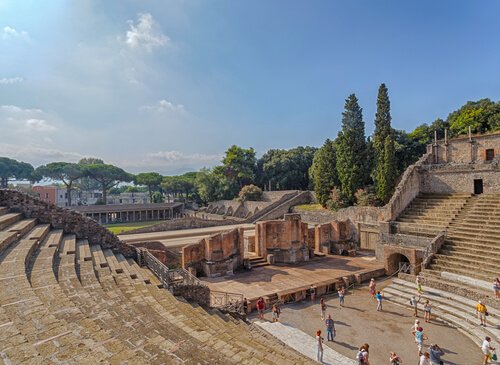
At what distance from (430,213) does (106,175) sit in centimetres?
6002

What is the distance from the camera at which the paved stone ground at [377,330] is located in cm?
1018

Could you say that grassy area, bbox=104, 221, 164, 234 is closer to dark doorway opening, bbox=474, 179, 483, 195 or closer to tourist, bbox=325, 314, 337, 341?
tourist, bbox=325, 314, 337, 341

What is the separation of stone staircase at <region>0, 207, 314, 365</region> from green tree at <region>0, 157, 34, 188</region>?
2558 inches

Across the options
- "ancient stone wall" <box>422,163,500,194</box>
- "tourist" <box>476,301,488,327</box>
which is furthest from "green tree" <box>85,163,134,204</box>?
"tourist" <box>476,301,488,327</box>

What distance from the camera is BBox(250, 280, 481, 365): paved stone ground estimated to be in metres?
10.2

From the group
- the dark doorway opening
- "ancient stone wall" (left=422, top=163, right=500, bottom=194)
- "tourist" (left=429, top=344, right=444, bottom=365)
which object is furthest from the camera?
the dark doorway opening

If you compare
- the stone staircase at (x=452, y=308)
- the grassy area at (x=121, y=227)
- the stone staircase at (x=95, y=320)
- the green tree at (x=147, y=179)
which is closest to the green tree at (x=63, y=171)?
the green tree at (x=147, y=179)

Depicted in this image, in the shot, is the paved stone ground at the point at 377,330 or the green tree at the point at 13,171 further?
the green tree at the point at 13,171

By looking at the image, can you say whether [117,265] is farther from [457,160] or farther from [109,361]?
[457,160]

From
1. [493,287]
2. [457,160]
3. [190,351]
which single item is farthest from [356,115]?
[190,351]

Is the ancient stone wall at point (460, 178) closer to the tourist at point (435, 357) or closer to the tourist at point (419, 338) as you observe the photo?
the tourist at point (419, 338)

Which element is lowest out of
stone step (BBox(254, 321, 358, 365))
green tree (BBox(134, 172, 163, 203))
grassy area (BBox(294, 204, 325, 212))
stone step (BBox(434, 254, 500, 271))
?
stone step (BBox(254, 321, 358, 365))

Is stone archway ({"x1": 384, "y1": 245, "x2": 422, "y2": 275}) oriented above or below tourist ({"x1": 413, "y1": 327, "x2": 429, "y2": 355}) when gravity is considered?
above

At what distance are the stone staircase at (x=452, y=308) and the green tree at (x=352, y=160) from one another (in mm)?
15612
